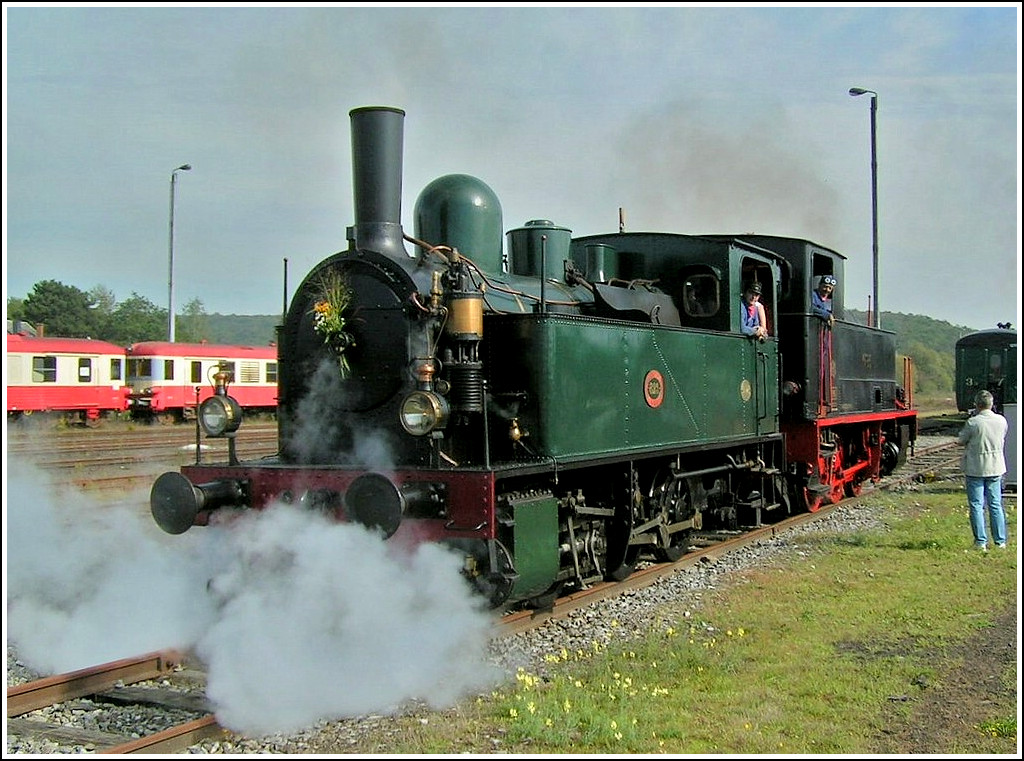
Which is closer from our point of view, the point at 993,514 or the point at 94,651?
the point at 94,651

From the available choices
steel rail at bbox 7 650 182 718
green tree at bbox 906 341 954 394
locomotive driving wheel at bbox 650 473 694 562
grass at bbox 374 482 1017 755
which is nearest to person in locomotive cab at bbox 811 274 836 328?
locomotive driving wheel at bbox 650 473 694 562

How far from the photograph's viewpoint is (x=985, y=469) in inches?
366

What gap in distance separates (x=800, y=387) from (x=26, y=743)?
27.5 feet

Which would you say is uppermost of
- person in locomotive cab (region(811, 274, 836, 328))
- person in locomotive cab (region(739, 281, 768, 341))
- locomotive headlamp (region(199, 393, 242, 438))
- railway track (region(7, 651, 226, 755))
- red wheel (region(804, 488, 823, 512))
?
person in locomotive cab (region(811, 274, 836, 328))

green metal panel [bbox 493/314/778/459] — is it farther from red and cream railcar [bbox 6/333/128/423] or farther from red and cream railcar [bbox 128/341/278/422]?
red and cream railcar [bbox 128/341/278/422]

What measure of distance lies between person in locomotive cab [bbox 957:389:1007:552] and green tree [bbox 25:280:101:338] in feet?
103

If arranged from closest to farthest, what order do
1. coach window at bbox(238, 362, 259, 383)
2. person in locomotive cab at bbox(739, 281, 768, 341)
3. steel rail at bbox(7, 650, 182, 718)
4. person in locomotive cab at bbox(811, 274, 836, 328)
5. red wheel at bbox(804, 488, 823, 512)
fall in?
steel rail at bbox(7, 650, 182, 718) < person in locomotive cab at bbox(739, 281, 768, 341) < person in locomotive cab at bbox(811, 274, 836, 328) < red wheel at bbox(804, 488, 823, 512) < coach window at bbox(238, 362, 259, 383)

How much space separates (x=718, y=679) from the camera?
531cm

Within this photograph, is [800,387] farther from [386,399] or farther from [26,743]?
[26,743]

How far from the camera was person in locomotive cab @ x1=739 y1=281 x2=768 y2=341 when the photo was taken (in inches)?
378

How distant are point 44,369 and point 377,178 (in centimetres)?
2187

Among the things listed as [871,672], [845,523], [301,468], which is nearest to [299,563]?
[301,468]

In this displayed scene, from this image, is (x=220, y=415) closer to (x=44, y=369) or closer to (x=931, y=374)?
(x=44, y=369)

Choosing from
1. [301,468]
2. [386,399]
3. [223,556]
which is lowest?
[223,556]
